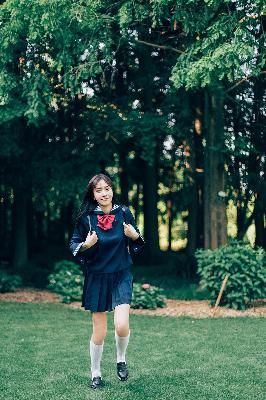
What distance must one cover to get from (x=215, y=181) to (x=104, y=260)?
27.0ft

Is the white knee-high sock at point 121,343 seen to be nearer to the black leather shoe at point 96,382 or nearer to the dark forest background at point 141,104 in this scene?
the black leather shoe at point 96,382

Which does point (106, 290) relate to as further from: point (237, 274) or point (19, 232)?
point (19, 232)

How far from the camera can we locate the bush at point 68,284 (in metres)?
11.2

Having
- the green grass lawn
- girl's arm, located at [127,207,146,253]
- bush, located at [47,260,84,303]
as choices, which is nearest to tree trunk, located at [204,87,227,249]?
bush, located at [47,260,84,303]

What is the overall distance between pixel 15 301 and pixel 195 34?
646 cm

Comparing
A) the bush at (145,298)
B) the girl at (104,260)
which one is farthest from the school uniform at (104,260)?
the bush at (145,298)

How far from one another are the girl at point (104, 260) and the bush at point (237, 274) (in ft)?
17.5

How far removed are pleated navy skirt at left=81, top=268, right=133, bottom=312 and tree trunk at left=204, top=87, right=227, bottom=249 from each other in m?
7.84

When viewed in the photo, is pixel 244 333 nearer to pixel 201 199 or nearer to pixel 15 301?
pixel 15 301

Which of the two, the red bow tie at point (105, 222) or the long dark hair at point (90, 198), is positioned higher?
the long dark hair at point (90, 198)

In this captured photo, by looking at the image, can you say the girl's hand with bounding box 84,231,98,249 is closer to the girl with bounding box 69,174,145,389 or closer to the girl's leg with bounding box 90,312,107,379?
the girl with bounding box 69,174,145,389

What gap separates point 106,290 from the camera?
15.0 feet

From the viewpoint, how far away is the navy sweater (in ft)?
14.8

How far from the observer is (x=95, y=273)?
4566 millimetres
